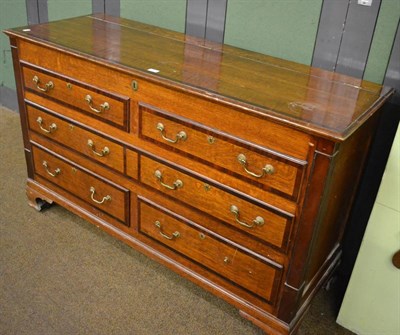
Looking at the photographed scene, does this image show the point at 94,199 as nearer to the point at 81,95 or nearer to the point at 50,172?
the point at 50,172

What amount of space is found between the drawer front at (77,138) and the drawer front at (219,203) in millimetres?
174

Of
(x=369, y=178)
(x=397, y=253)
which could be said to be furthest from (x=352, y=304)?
(x=369, y=178)

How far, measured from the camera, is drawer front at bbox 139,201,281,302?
1955mm

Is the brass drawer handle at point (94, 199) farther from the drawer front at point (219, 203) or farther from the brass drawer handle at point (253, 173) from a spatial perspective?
the brass drawer handle at point (253, 173)

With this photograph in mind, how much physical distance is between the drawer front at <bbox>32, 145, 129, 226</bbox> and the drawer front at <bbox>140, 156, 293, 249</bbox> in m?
0.25

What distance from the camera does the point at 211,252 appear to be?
6.84ft

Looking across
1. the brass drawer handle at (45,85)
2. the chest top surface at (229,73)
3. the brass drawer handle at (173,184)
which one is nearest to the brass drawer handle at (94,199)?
the brass drawer handle at (173,184)

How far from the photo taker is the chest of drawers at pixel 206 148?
1.70m

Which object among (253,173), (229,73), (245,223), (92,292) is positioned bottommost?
(92,292)

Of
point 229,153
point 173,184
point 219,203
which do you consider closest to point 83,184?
point 173,184

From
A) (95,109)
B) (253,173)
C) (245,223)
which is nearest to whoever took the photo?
(253,173)

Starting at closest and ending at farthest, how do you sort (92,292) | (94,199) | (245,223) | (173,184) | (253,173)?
(253,173)
(245,223)
(173,184)
(92,292)
(94,199)

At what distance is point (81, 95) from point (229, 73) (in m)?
0.74

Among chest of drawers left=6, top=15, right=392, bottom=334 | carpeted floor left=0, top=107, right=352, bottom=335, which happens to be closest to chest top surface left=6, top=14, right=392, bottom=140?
chest of drawers left=6, top=15, right=392, bottom=334
